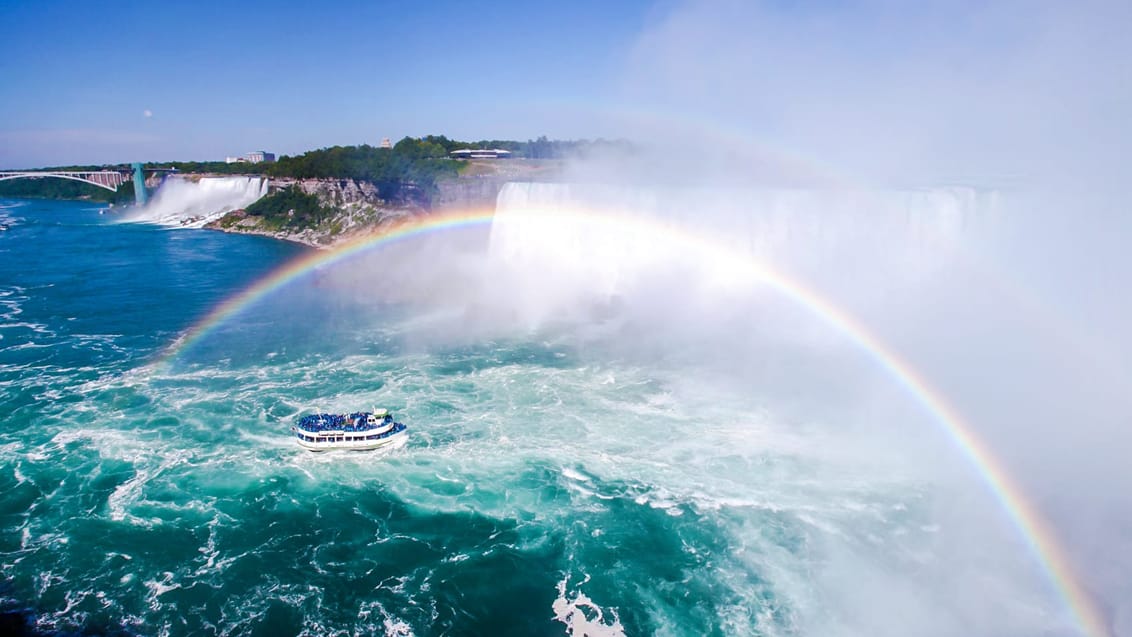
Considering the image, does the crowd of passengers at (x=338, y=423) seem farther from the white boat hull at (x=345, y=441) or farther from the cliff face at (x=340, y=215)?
the cliff face at (x=340, y=215)

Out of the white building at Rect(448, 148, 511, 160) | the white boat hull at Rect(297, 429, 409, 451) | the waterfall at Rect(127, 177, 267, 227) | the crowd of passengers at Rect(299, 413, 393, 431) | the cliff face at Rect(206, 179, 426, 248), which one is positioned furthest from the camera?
the waterfall at Rect(127, 177, 267, 227)

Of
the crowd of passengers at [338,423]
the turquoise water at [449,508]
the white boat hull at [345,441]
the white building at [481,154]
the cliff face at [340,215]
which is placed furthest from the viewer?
the white building at [481,154]

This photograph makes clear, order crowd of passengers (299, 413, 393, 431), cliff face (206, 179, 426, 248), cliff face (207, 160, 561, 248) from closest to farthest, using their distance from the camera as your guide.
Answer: crowd of passengers (299, 413, 393, 431), cliff face (207, 160, 561, 248), cliff face (206, 179, 426, 248)

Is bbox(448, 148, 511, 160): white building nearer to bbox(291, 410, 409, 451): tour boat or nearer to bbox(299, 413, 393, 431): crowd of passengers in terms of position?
bbox(299, 413, 393, 431): crowd of passengers

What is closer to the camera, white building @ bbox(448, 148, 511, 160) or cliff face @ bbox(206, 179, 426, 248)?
cliff face @ bbox(206, 179, 426, 248)

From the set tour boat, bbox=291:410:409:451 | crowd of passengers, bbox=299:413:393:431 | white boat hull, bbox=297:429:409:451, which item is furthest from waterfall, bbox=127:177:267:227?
white boat hull, bbox=297:429:409:451

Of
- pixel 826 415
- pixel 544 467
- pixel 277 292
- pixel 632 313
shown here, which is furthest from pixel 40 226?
pixel 826 415

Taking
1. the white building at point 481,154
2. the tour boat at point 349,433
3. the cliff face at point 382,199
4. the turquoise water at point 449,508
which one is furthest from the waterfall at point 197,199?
the tour boat at point 349,433

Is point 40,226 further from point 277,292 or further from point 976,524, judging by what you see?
point 976,524
